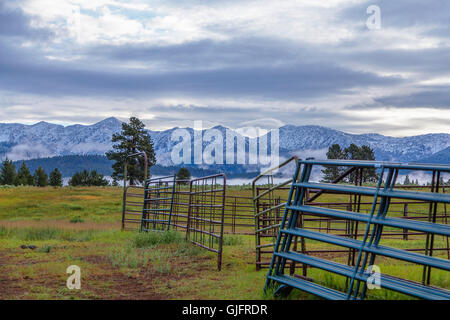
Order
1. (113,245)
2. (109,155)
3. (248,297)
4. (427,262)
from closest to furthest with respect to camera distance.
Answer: (427,262) < (248,297) < (113,245) < (109,155)

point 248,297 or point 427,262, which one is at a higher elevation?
point 427,262

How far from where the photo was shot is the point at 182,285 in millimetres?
7387

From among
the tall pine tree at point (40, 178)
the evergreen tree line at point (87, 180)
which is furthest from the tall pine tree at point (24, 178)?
the evergreen tree line at point (87, 180)

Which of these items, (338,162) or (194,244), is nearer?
(338,162)

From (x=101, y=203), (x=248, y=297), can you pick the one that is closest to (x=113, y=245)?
(x=248, y=297)

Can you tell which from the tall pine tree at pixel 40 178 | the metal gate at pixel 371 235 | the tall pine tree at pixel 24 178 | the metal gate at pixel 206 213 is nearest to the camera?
the metal gate at pixel 371 235

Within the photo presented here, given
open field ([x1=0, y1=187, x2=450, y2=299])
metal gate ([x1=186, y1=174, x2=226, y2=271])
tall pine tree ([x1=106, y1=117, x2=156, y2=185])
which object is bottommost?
open field ([x1=0, y1=187, x2=450, y2=299])

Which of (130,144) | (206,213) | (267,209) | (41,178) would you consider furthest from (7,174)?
(267,209)

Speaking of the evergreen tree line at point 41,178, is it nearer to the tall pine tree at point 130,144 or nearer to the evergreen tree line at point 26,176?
the evergreen tree line at point 26,176
